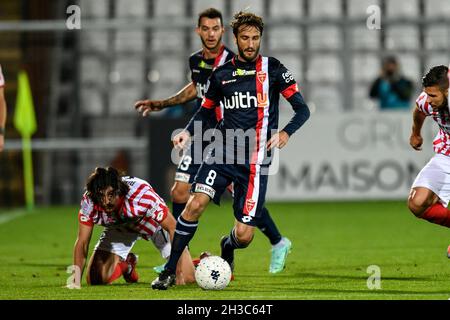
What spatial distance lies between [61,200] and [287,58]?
4.51 meters

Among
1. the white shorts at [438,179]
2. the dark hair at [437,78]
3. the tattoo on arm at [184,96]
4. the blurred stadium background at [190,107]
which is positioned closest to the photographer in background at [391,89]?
the blurred stadium background at [190,107]

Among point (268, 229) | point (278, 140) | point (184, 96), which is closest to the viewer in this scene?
point (278, 140)

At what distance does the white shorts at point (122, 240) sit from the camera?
850 centimetres

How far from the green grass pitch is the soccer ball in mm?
72

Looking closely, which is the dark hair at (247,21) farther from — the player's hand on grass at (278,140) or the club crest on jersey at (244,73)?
the player's hand on grass at (278,140)

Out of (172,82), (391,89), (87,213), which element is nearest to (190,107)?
(172,82)

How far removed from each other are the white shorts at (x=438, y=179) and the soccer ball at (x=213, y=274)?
1967 mm

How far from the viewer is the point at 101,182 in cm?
757

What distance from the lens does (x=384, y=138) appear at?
53.3ft

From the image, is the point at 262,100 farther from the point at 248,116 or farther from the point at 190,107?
the point at 190,107

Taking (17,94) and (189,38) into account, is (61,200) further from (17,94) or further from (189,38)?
(189,38)

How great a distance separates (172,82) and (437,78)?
10967mm

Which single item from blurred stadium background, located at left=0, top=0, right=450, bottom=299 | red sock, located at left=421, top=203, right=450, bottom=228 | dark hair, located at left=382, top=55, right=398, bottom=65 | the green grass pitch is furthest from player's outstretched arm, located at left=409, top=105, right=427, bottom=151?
dark hair, located at left=382, top=55, right=398, bottom=65
